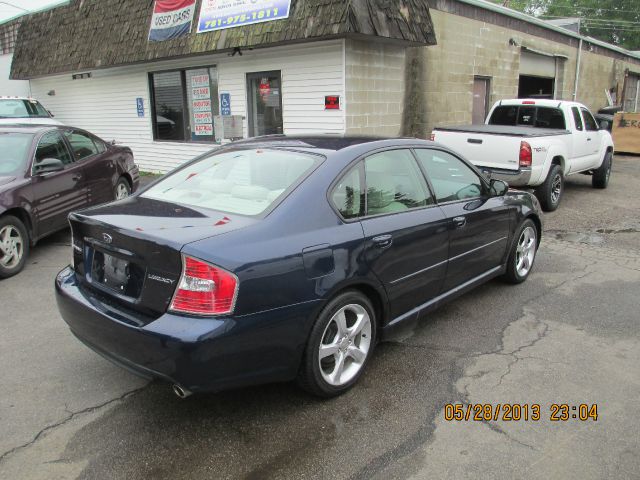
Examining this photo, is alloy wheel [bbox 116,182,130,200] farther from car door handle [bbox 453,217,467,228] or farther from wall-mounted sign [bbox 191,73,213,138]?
car door handle [bbox 453,217,467,228]

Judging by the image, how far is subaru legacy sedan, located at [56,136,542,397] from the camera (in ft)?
8.73

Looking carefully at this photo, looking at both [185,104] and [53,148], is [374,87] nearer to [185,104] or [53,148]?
[185,104]

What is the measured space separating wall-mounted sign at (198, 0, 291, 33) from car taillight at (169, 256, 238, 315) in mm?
7697

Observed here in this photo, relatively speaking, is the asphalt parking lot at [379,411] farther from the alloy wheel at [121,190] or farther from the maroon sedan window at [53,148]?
the alloy wheel at [121,190]

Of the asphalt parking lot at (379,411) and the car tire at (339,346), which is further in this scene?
the car tire at (339,346)

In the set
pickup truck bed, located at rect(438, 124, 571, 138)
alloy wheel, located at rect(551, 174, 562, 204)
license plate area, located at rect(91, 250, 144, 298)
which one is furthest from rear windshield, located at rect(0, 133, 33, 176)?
alloy wheel, located at rect(551, 174, 562, 204)

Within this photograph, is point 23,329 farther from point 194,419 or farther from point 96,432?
point 194,419

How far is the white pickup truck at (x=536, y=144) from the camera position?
8.20 m

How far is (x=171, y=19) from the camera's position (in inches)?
443

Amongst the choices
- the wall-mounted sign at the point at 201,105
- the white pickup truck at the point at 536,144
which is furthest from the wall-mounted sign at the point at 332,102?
the wall-mounted sign at the point at 201,105

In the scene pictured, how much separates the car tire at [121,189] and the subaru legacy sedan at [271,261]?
435 cm

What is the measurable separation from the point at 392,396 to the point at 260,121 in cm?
881

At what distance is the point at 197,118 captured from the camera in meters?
12.5

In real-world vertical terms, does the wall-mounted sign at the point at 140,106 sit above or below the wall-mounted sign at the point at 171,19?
below
